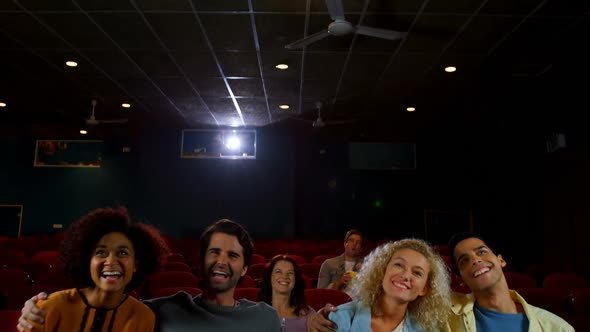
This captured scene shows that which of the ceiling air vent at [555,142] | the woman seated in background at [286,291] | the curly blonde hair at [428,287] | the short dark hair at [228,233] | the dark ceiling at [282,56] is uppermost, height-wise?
the dark ceiling at [282,56]

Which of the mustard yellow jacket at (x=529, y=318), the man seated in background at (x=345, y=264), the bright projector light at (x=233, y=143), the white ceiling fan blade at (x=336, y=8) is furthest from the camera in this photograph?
the bright projector light at (x=233, y=143)

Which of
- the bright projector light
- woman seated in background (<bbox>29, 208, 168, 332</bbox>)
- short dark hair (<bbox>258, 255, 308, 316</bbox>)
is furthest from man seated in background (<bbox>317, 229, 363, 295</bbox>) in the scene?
the bright projector light

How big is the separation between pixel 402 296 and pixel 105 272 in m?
1.30

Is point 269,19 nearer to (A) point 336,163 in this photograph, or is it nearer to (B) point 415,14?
(B) point 415,14

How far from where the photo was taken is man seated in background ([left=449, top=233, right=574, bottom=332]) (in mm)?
2139

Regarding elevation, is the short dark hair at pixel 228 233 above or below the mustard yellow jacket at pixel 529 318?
above

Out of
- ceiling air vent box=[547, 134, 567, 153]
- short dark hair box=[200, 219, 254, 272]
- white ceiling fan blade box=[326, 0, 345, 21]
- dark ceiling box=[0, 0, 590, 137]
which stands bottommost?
short dark hair box=[200, 219, 254, 272]

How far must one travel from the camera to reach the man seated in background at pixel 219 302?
182cm

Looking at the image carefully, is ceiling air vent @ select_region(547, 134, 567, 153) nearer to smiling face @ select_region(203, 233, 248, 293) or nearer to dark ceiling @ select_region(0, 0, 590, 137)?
dark ceiling @ select_region(0, 0, 590, 137)

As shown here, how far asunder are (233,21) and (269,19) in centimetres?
44

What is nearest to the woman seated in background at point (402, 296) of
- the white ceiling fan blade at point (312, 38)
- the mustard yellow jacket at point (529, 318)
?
the mustard yellow jacket at point (529, 318)

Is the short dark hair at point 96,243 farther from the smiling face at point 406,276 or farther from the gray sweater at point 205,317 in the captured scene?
the smiling face at point 406,276

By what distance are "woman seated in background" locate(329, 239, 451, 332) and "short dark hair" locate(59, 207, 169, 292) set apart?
90 cm

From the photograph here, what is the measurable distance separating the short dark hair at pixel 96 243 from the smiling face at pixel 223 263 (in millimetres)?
280
